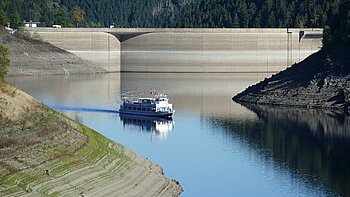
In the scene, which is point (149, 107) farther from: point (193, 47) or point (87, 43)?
point (87, 43)

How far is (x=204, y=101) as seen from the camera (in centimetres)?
5816

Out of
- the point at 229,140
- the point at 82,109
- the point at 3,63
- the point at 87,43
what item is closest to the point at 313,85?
the point at 82,109

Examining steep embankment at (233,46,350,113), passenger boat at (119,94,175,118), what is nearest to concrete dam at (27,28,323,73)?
steep embankment at (233,46,350,113)

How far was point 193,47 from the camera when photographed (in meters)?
88.6

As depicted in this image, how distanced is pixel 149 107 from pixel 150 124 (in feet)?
13.8

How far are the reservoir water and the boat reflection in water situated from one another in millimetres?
46

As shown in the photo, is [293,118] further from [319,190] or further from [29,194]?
[29,194]

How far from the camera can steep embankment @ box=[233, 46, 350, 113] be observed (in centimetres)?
5312

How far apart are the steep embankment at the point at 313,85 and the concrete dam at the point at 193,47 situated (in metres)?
28.6

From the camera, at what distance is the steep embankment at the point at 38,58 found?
8462cm

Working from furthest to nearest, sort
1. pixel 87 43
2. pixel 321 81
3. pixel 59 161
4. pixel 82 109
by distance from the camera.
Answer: pixel 87 43 < pixel 321 81 < pixel 82 109 < pixel 59 161

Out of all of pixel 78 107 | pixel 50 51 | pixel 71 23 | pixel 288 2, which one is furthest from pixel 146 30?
pixel 78 107

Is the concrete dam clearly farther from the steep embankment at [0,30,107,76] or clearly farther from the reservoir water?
the reservoir water

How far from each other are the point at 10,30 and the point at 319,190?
223 ft
